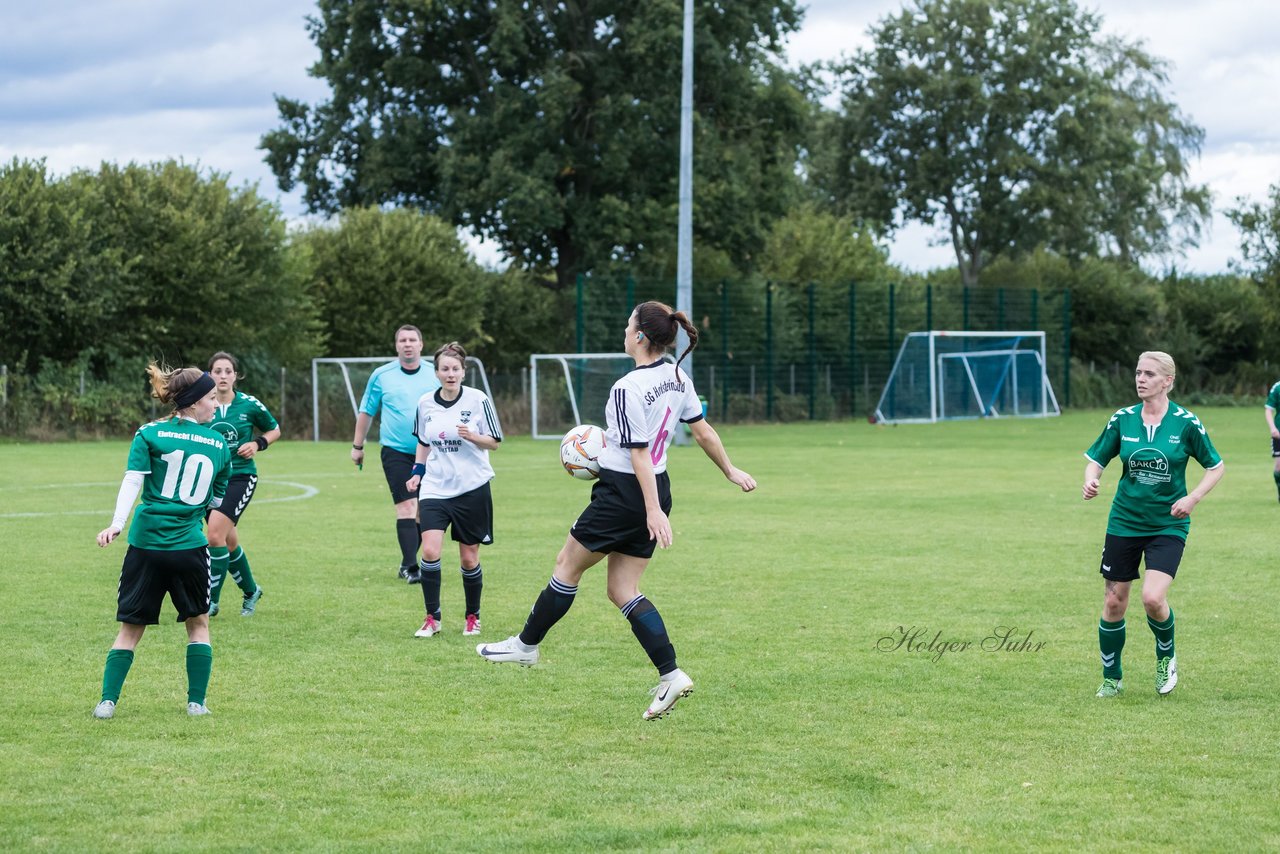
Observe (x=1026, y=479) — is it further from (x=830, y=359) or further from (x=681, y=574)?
(x=830, y=359)

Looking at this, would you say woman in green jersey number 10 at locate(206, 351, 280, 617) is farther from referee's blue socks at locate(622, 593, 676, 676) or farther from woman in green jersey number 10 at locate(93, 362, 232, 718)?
referee's blue socks at locate(622, 593, 676, 676)

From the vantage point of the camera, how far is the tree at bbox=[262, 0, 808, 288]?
136 feet

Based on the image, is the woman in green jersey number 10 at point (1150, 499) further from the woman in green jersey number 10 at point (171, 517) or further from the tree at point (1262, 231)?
the tree at point (1262, 231)

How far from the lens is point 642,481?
673cm

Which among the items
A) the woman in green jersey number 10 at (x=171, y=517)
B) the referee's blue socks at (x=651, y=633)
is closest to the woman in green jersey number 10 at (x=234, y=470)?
the woman in green jersey number 10 at (x=171, y=517)

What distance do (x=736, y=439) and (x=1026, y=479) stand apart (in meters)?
11.4

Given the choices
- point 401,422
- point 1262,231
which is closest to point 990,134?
point 1262,231

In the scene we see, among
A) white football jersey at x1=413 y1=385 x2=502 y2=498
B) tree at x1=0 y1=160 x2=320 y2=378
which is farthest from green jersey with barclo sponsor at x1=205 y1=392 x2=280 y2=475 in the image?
tree at x1=0 y1=160 x2=320 y2=378

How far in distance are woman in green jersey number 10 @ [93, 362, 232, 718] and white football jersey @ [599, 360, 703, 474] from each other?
1.84 m

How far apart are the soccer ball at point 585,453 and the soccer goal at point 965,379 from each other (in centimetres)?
3279

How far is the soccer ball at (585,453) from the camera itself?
23.1 ft

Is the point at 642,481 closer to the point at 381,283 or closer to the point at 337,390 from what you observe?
the point at 337,390

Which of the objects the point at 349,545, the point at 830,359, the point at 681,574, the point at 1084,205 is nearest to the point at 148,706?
the point at 681,574

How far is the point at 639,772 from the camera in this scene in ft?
20.4
